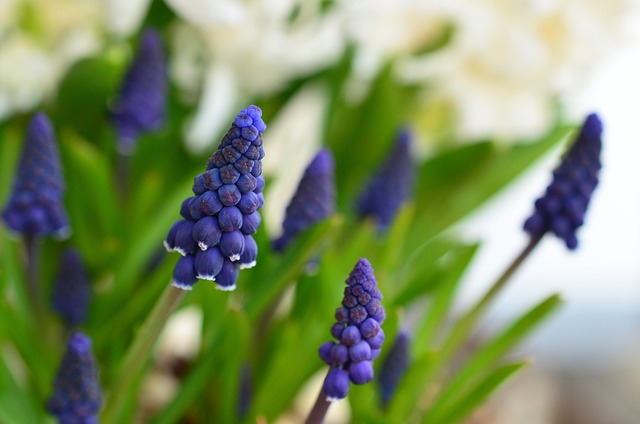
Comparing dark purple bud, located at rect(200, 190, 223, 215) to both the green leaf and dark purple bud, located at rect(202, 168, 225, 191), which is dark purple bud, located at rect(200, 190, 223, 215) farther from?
the green leaf

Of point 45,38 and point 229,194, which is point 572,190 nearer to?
point 229,194

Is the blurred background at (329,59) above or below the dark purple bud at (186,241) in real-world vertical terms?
above

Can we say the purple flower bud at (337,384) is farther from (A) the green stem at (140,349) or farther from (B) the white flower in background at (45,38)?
(B) the white flower in background at (45,38)

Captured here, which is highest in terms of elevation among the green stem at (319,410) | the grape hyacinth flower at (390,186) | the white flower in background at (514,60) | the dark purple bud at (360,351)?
the white flower in background at (514,60)

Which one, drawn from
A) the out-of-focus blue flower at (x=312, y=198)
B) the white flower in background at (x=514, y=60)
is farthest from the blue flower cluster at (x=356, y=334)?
the white flower in background at (x=514, y=60)

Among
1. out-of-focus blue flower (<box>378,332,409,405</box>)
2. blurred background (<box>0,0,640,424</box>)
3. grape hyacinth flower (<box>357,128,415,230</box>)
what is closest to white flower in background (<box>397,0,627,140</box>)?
blurred background (<box>0,0,640,424</box>)

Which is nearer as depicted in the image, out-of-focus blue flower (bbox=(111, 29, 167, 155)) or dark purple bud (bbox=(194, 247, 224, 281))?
dark purple bud (bbox=(194, 247, 224, 281))
